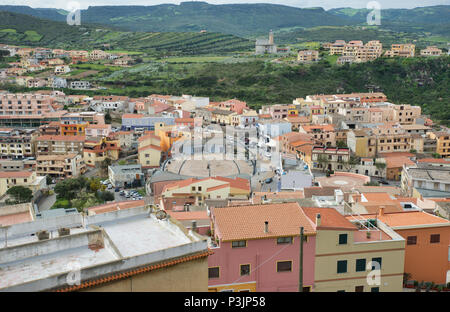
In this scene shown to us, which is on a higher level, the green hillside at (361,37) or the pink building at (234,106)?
the green hillside at (361,37)

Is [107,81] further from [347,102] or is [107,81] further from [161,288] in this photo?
[161,288]

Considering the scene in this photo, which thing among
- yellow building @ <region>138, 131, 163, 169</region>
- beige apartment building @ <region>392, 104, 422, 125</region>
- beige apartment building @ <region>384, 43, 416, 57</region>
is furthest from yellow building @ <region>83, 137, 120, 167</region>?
beige apartment building @ <region>384, 43, 416, 57</region>

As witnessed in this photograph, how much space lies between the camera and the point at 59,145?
2745 centimetres

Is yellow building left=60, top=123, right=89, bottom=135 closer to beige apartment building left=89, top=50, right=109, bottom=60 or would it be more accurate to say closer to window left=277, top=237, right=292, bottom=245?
window left=277, top=237, right=292, bottom=245

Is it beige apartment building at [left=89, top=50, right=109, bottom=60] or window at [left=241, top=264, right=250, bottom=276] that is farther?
beige apartment building at [left=89, top=50, right=109, bottom=60]

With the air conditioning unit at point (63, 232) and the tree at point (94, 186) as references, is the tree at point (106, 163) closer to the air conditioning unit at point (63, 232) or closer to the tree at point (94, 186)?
the tree at point (94, 186)

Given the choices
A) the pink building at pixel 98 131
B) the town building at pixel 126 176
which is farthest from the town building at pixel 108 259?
the pink building at pixel 98 131

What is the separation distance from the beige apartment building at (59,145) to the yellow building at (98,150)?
664 millimetres

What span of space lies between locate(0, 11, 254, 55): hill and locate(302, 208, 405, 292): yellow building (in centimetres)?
6082

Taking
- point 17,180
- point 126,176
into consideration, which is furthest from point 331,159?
point 17,180

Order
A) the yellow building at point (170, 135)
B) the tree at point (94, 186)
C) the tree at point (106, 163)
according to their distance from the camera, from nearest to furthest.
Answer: the tree at point (94, 186)
the tree at point (106, 163)
the yellow building at point (170, 135)

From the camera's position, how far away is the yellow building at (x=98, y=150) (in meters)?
26.7

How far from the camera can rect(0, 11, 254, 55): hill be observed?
2756 inches
